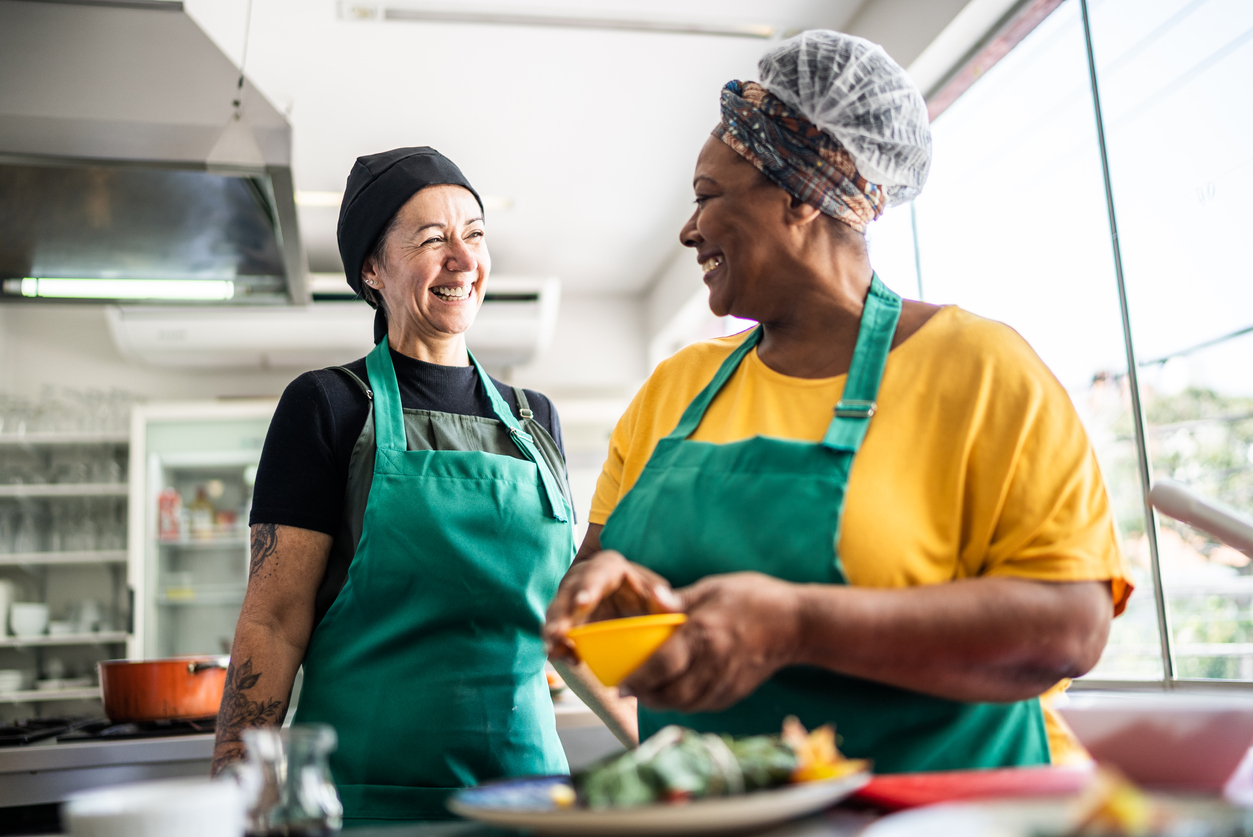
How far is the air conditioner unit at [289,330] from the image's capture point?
476cm

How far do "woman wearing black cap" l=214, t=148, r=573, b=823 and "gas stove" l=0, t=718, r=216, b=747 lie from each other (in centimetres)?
85

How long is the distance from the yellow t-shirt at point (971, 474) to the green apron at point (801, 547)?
0.02 m

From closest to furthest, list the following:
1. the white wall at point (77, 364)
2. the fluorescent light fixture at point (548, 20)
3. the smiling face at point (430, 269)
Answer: the smiling face at point (430, 269) < the fluorescent light fixture at point (548, 20) < the white wall at point (77, 364)

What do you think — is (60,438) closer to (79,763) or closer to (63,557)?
(63,557)

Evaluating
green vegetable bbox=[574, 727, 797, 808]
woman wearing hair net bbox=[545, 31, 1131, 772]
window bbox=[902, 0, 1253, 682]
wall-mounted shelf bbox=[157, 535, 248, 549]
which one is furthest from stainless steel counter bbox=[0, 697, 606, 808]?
wall-mounted shelf bbox=[157, 535, 248, 549]

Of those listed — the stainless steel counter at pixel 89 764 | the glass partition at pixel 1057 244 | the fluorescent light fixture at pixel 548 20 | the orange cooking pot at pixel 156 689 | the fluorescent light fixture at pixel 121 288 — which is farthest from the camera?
the fluorescent light fixture at pixel 548 20

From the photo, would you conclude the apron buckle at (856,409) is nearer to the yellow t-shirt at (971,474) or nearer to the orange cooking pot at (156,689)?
the yellow t-shirt at (971,474)

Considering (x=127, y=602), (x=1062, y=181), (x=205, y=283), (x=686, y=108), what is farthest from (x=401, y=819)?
(x=127, y=602)

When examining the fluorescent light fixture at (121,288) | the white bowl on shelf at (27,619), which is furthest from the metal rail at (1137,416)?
the white bowl on shelf at (27,619)

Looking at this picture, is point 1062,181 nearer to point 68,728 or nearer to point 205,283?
point 205,283

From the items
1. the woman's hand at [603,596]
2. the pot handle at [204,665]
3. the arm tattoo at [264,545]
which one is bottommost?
the pot handle at [204,665]

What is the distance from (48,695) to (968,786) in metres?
4.70

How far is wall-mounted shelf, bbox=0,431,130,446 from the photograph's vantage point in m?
4.55

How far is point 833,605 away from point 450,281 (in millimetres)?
958
